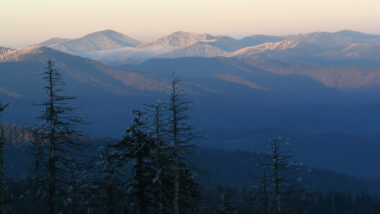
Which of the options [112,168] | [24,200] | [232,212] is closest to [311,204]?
[24,200]

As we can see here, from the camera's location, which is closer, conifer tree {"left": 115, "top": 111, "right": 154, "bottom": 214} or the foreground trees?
the foreground trees

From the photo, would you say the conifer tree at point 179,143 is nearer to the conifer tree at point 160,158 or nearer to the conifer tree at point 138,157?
the conifer tree at point 160,158

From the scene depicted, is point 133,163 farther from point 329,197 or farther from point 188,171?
point 329,197

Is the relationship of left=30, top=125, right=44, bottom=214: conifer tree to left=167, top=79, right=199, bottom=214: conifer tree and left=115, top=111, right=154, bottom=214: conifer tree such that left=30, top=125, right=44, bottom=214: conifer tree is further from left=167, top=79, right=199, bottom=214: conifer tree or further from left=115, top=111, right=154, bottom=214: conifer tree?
left=167, top=79, right=199, bottom=214: conifer tree

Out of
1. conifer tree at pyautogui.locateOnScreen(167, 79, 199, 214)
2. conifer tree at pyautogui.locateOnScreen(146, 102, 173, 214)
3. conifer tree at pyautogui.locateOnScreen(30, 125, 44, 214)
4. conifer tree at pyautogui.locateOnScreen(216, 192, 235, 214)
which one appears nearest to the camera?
conifer tree at pyautogui.locateOnScreen(167, 79, 199, 214)

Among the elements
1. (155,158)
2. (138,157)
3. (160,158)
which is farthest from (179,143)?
(138,157)

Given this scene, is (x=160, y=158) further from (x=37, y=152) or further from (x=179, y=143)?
(x=37, y=152)

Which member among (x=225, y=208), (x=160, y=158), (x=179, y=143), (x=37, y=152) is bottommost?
(x=225, y=208)

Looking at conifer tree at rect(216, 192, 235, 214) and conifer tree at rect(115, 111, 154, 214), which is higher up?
conifer tree at rect(115, 111, 154, 214)

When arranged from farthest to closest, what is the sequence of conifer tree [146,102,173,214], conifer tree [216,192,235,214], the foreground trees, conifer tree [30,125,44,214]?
conifer tree [216,192,235,214], conifer tree [30,125,44,214], the foreground trees, conifer tree [146,102,173,214]

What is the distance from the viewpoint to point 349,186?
198250 mm

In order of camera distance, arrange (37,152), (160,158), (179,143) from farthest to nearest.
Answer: (37,152) → (160,158) → (179,143)

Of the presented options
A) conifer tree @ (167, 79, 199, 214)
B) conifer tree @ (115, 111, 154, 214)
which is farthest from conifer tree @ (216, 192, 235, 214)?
conifer tree @ (115, 111, 154, 214)

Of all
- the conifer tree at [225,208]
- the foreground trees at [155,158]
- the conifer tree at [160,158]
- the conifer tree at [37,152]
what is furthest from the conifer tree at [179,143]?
the conifer tree at [37,152]
